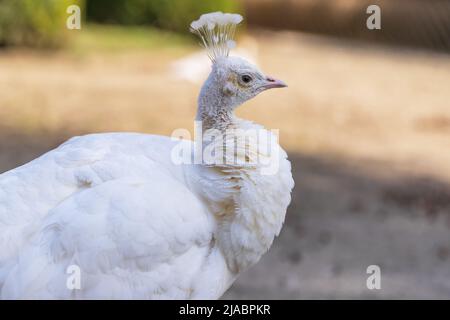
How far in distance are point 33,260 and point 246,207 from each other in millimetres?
1003

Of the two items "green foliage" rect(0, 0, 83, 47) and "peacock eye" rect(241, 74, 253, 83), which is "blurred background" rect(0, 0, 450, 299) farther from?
"peacock eye" rect(241, 74, 253, 83)

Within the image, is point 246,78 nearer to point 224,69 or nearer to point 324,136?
point 224,69

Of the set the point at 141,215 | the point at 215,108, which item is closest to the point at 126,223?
the point at 141,215

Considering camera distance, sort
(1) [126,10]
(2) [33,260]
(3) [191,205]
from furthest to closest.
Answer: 1. (1) [126,10]
2. (3) [191,205]
3. (2) [33,260]

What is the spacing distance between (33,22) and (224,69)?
6749 mm

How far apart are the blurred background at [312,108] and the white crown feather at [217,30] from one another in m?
2.01

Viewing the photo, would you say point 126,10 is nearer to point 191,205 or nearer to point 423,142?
point 423,142

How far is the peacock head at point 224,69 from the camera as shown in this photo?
3.83m

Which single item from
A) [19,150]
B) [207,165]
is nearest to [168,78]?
[19,150]

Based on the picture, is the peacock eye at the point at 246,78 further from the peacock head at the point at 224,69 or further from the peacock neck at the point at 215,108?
the peacock neck at the point at 215,108

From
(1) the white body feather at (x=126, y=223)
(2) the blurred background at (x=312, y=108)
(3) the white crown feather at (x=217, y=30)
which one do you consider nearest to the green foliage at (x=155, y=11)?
(2) the blurred background at (x=312, y=108)

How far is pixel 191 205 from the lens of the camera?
3648 mm

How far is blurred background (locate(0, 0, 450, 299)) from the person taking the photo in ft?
20.3
